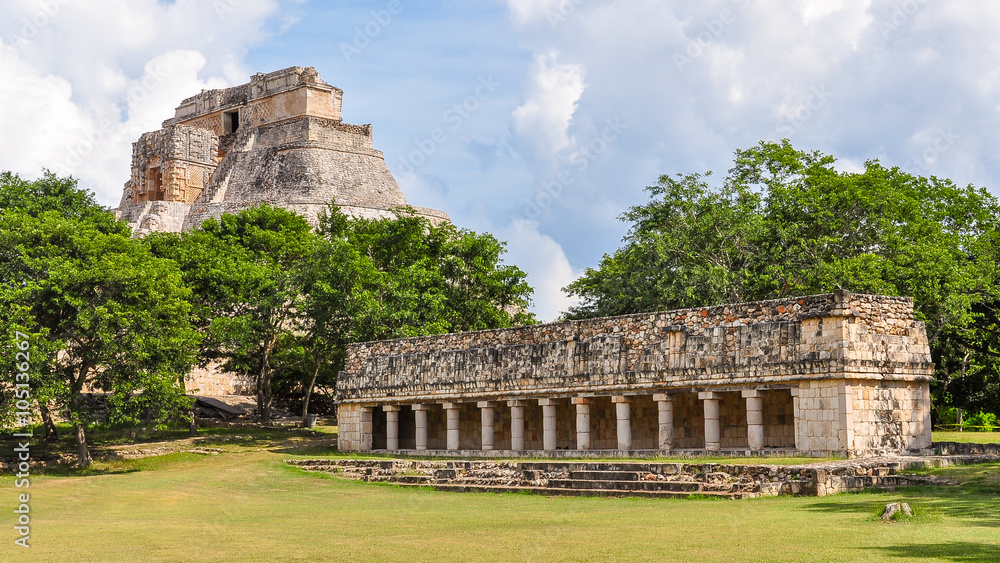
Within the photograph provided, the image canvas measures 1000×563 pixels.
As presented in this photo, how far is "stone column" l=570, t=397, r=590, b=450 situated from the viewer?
2548 centimetres

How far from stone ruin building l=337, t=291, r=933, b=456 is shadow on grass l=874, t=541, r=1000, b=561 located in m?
9.72

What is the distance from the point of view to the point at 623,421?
24781mm

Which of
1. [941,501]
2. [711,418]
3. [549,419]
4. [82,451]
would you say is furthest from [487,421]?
[941,501]

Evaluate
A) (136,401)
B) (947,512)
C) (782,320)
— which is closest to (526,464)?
(782,320)

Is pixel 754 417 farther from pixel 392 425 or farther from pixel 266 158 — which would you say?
pixel 266 158

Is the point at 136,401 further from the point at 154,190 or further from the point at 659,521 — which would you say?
the point at 154,190

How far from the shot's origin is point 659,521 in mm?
13867

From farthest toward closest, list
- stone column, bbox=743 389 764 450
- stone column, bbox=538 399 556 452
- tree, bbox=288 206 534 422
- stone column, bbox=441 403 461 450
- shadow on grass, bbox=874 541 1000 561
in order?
tree, bbox=288 206 534 422
stone column, bbox=441 403 461 450
stone column, bbox=538 399 556 452
stone column, bbox=743 389 764 450
shadow on grass, bbox=874 541 1000 561

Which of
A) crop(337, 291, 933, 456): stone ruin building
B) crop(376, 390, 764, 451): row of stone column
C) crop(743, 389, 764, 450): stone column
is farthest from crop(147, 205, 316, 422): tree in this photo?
crop(743, 389, 764, 450): stone column

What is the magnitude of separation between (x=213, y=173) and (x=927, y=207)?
41400 millimetres

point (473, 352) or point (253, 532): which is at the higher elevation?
point (473, 352)

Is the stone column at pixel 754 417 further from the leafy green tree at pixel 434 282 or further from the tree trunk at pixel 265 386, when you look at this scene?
the tree trunk at pixel 265 386

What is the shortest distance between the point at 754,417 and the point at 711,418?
3.46ft

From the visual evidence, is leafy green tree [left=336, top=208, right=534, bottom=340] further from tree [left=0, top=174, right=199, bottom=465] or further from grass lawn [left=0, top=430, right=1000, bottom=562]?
grass lawn [left=0, top=430, right=1000, bottom=562]
